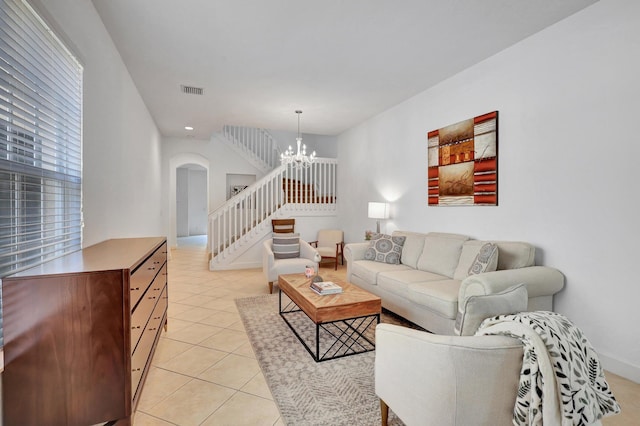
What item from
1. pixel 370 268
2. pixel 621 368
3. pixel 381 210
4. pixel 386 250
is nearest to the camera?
pixel 621 368

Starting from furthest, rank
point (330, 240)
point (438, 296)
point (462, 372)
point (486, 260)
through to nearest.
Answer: point (330, 240)
point (486, 260)
point (438, 296)
point (462, 372)

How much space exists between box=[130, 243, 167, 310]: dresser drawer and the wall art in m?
3.34

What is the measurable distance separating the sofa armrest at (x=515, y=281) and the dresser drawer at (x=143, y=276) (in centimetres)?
228

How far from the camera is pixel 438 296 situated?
276 cm

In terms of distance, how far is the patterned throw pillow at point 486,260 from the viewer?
9.27 feet

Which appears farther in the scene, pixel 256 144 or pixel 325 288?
pixel 256 144

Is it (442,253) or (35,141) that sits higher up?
(35,141)

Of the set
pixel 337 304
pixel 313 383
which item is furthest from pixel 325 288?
pixel 313 383

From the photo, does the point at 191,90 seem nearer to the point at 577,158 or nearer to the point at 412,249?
the point at 412,249

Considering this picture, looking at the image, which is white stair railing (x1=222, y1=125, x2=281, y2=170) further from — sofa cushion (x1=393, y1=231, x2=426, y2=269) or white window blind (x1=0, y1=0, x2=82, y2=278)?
white window blind (x1=0, y1=0, x2=82, y2=278)

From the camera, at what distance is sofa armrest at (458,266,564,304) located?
2412 mm

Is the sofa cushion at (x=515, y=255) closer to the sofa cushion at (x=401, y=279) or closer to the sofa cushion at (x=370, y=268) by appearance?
the sofa cushion at (x=401, y=279)

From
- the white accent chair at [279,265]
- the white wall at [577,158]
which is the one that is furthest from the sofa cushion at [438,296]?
the white accent chair at [279,265]

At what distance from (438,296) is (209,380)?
6.61 ft
